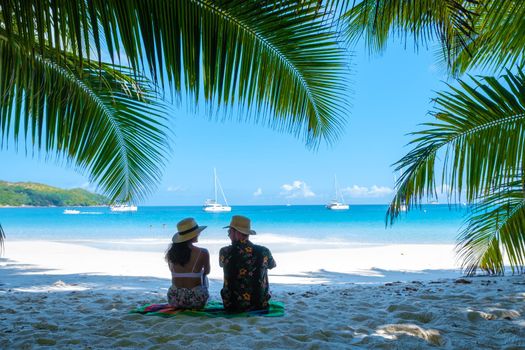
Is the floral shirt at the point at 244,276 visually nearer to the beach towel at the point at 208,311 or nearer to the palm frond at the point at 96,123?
the beach towel at the point at 208,311

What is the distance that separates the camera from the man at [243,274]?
424 cm

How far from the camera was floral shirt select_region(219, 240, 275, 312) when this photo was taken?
424 centimetres

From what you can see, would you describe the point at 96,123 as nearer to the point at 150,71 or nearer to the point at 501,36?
the point at 150,71

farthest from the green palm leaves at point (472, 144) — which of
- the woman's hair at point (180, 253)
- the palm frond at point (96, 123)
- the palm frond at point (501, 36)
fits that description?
the palm frond at point (96, 123)

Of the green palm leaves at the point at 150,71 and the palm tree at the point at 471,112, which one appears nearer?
the green palm leaves at the point at 150,71

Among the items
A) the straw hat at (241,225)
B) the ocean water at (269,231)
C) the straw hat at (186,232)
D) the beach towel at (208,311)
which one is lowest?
the ocean water at (269,231)

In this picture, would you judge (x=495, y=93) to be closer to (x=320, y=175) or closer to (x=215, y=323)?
(x=215, y=323)

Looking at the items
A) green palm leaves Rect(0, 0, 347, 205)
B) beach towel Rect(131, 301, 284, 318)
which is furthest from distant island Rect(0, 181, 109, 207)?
green palm leaves Rect(0, 0, 347, 205)

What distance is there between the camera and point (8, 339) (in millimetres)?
3348

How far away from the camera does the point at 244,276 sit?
4242 mm

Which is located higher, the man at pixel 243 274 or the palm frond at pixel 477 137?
the palm frond at pixel 477 137

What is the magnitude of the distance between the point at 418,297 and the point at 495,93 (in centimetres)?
270

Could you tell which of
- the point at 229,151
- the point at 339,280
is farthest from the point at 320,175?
the point at 339,280

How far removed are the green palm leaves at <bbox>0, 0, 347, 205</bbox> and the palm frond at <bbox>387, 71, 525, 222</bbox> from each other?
0.96 meters
